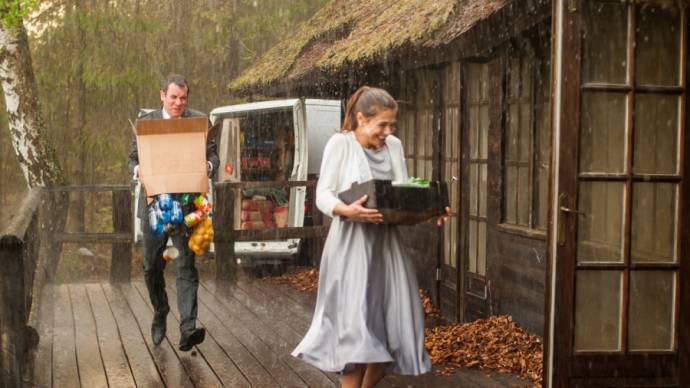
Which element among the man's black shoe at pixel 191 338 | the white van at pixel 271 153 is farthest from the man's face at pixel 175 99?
the white van at pixel 271 153

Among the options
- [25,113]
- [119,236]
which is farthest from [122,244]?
[25,113]

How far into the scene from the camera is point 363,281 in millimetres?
4781

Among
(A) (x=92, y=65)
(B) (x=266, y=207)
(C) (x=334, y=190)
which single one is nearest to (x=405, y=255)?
(C) (x=334, y=190)

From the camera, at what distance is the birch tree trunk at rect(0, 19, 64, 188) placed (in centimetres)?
1348

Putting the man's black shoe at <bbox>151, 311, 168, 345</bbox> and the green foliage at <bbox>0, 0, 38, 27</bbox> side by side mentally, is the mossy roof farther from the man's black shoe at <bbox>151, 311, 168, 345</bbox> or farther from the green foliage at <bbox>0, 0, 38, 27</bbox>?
the green foliage at <bbox>0, 0, 38, 27</bbox>

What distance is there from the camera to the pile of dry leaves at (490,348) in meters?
6.76

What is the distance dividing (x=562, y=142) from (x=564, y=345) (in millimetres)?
1168

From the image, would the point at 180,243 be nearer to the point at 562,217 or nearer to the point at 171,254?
the point at 171,254

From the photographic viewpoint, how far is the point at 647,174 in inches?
219

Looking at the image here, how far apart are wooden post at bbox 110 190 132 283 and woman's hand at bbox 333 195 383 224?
6883mm

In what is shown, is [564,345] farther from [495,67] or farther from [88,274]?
[88,274]

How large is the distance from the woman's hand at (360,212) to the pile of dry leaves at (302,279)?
6237 mm

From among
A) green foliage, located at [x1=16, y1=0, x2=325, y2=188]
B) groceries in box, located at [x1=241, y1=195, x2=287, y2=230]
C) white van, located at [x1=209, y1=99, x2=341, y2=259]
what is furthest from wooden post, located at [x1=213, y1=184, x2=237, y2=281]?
green foliage, located at [x1=16, y1=0, x2=325, y2=188]

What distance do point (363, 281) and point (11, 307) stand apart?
79.7 inches
